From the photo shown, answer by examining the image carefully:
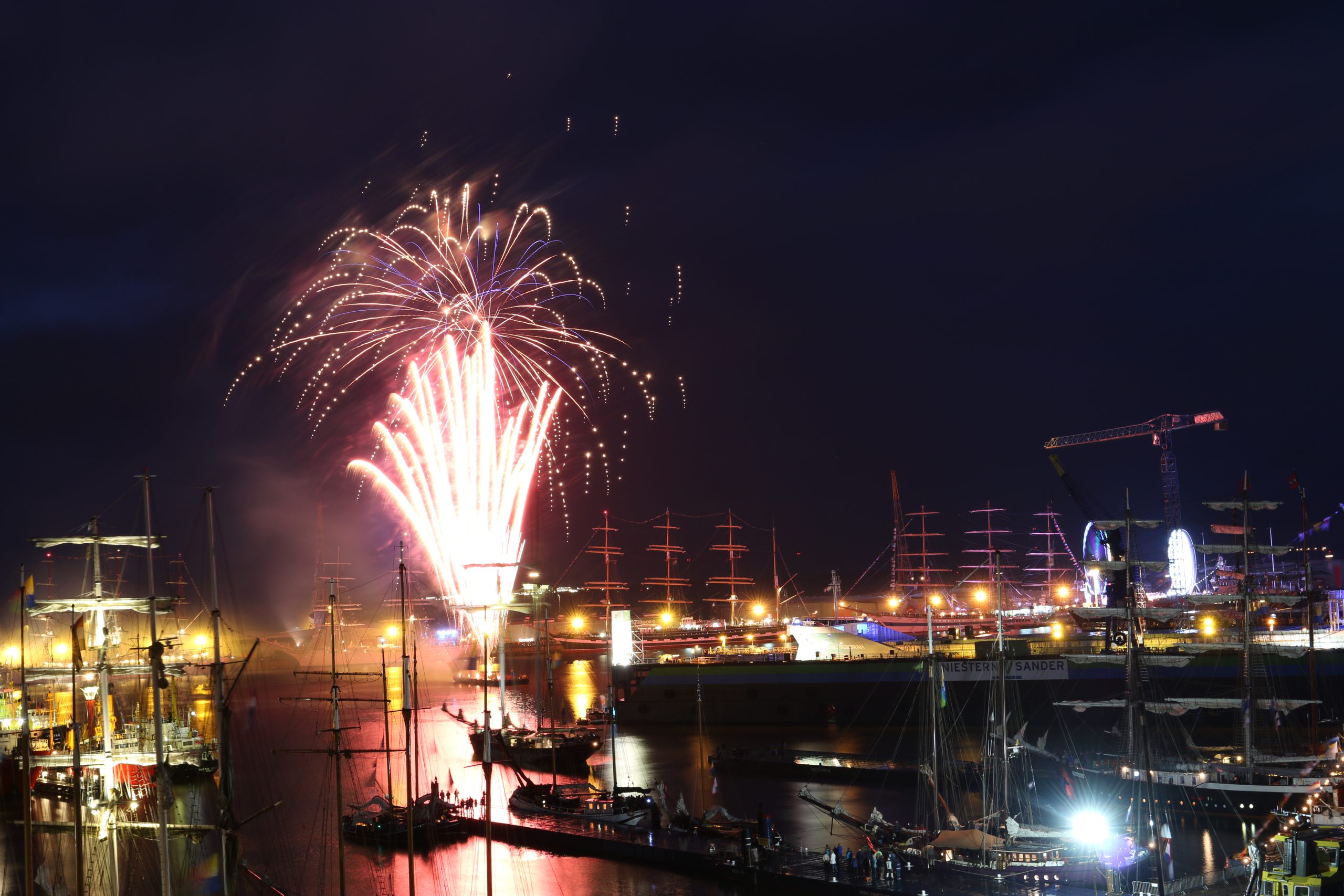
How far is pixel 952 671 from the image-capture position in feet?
206

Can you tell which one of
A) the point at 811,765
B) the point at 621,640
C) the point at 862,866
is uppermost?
the point at 621,640

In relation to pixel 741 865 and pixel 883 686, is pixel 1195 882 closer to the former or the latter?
pixel 741 865

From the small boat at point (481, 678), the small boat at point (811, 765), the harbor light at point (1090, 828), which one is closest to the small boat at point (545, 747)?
the small boat at point (811, 765)

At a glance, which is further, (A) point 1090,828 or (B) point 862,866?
(A) point 1090,828

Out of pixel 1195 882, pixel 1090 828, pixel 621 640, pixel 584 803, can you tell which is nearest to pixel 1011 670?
pixel 621 640

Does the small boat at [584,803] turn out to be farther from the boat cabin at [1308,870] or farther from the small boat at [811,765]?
the boat cabin at [1308,870]

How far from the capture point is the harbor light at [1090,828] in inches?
1176

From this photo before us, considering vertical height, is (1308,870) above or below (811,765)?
above

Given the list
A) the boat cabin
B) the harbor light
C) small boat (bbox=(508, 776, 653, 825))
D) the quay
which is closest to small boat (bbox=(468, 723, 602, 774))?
small boat (bbox=(508, 776, 653, 825))

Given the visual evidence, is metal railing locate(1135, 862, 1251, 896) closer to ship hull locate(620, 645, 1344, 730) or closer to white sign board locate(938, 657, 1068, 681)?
ship hull locate(620, 645, 1344, 730)

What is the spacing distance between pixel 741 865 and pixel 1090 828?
9492 mm

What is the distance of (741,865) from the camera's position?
1219 inches

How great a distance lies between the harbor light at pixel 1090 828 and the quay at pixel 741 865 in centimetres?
338

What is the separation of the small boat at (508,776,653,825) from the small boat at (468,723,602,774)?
6.98 metres
